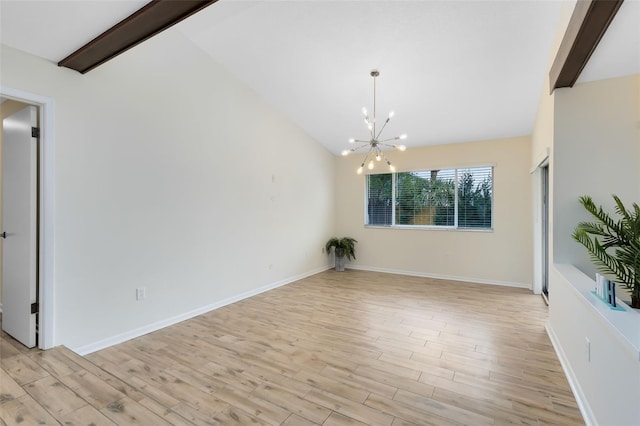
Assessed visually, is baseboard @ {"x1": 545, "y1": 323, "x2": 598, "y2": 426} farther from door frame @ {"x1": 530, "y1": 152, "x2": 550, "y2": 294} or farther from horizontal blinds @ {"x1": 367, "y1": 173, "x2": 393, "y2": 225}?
horizontal blinds @ {"x1": 367, "y1": 173, "x2": 393, "y2": 225}

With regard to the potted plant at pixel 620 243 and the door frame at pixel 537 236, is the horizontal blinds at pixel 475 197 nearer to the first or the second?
the door frame at pixel 537 236

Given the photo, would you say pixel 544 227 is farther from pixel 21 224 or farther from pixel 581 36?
pixel 21 224

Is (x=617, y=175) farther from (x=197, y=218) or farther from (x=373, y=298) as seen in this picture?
(x=197, y=218)

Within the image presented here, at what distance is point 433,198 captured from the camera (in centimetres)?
591

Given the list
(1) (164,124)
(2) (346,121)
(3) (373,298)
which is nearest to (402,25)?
(2) (346,121)

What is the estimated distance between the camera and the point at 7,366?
230 cm

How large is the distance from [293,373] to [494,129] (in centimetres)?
477

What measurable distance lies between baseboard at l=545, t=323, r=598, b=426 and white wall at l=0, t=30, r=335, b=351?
12.3 feet

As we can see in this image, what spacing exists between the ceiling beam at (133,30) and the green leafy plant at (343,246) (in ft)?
16.1

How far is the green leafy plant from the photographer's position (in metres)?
6.44

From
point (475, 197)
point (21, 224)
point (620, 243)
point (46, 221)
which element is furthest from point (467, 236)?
point (21, 224)

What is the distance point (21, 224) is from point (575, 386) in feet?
A: 15.4

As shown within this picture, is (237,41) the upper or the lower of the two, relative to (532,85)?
upper

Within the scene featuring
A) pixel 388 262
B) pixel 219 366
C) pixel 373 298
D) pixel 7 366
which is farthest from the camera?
pixel 388 262
